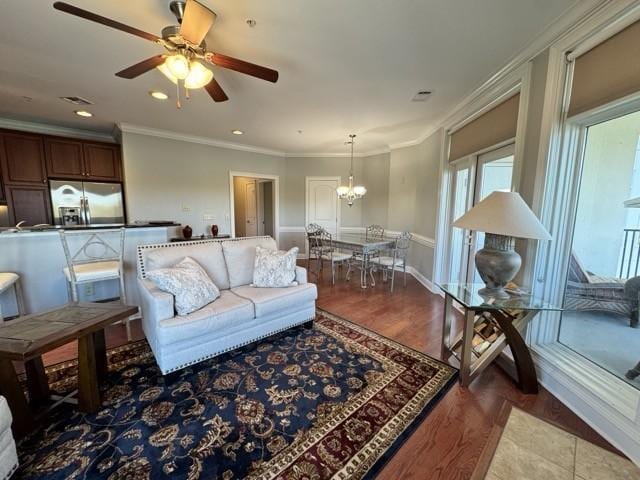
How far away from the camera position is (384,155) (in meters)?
5.82

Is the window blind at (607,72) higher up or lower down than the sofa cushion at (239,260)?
higher up

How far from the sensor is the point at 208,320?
208 centimetres

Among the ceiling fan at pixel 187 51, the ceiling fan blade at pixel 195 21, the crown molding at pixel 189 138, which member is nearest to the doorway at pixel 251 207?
the crown molding at pixel 189 138

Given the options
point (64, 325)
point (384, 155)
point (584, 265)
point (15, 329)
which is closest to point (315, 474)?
point (64, 325)

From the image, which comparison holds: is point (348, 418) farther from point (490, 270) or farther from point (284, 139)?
point (284, 139)

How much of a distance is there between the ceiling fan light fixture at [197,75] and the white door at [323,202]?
14.5 feet

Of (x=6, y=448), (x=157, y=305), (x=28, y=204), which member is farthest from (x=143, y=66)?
(x=28, y=204)

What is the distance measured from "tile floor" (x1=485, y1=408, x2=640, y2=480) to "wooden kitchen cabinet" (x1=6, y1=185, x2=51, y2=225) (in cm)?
586

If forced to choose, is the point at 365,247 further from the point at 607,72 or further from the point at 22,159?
A: the point at 22,159

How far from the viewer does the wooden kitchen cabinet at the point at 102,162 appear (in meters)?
4.24

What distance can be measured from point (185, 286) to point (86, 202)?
11.3 ft

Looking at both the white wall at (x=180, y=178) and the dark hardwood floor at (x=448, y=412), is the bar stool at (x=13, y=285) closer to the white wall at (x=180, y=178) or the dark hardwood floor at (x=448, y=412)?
the dark hardwood floor at (x=448, y=412)

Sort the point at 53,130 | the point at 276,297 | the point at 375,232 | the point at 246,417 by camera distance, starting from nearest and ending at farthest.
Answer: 1. the point at 246,417
2. the point at 276,297
3. the point at 53,130
4. the point at 375,232

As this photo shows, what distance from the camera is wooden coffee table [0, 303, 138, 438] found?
4.62ft
